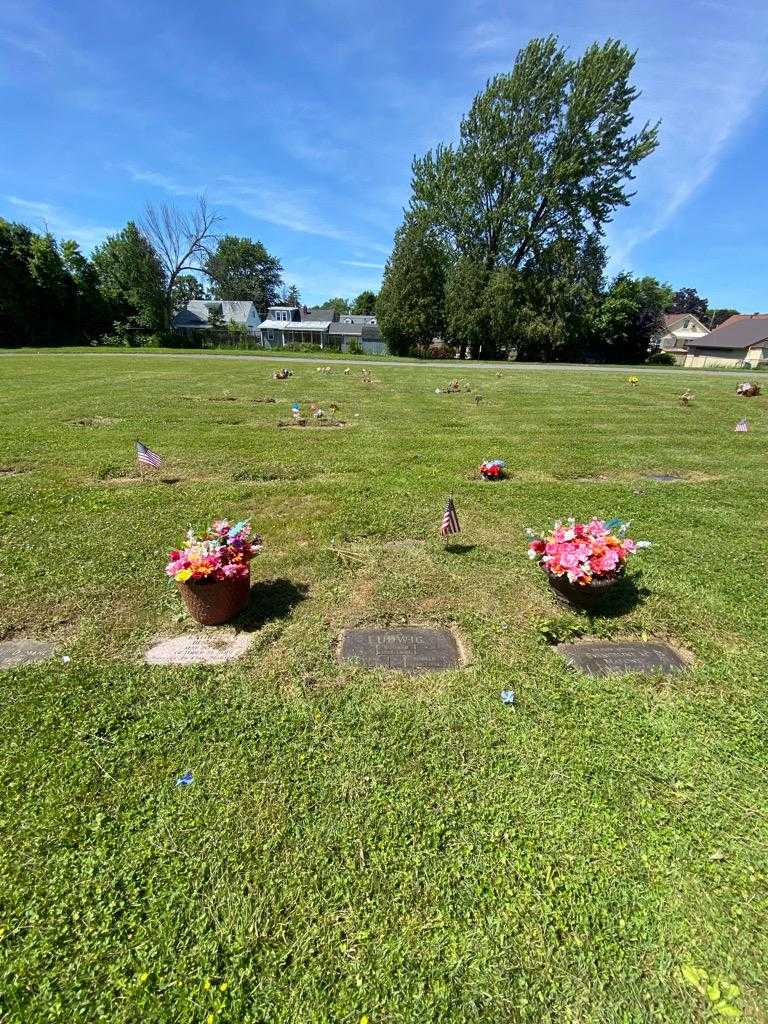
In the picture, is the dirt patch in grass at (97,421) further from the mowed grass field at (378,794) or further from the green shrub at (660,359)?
the green shrub at (660,359)

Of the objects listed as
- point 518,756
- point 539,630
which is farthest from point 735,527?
point 518,756

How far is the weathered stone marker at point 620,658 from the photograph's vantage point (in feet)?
8.50

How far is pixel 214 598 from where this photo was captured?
279 cm

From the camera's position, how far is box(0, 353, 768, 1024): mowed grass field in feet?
4.46

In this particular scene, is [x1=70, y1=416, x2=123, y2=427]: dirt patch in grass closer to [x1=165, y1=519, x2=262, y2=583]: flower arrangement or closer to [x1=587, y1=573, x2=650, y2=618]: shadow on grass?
[x1=165, y1=519, x2=262, y2=583]: flower arrangement

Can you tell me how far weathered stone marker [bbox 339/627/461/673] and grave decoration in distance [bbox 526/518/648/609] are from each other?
83cm

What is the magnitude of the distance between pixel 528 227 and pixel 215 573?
35.3 m

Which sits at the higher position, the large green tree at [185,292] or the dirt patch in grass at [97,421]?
the large green tree at [185,292]

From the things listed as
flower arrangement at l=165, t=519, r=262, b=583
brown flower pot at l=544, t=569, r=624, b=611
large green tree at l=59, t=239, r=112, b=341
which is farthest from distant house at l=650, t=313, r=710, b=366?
flower arrangement at l=165, t=519, r=262, b=583

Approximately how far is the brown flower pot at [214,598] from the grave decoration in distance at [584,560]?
1.95m

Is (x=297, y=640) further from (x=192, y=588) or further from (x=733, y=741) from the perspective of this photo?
(x=733, y=741)

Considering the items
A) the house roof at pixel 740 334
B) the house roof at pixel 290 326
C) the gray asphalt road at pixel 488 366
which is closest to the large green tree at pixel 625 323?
the gray asphalt road at pixel 488 366

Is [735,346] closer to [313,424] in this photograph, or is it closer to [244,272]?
[313,424]

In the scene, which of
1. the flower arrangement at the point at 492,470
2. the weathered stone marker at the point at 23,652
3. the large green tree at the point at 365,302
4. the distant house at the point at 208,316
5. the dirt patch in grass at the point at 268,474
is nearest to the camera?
the weathered stone marker at the point at 23,652
